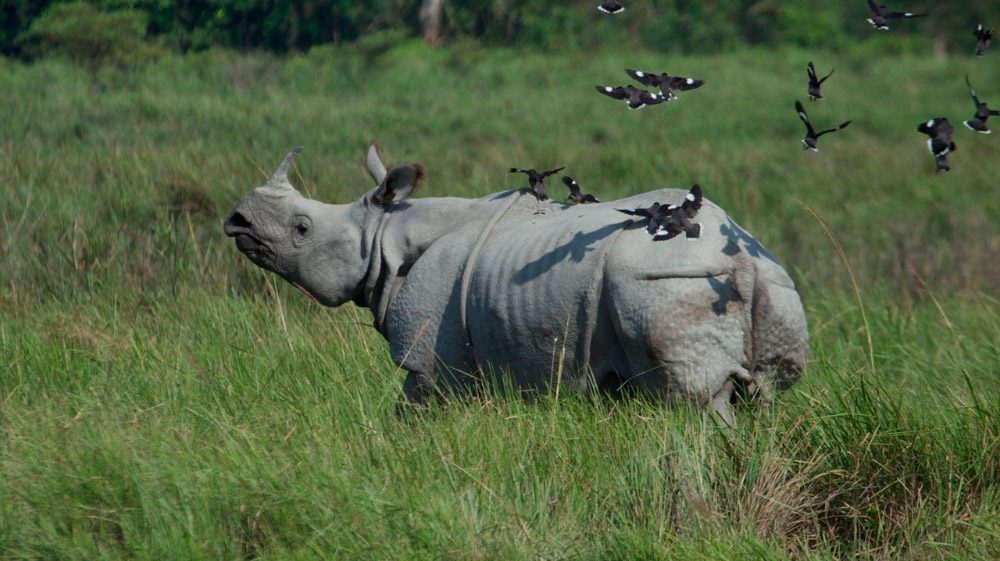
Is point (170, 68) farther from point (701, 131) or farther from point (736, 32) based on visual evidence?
point (736, 32)

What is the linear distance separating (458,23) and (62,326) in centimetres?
1484

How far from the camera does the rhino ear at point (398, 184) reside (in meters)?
4.94

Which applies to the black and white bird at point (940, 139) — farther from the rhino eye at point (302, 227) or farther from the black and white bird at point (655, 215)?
the rhino eye at point (302, 227)

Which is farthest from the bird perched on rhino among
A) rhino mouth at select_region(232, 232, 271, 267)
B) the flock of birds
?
rhino mouth at select_region(232, 232, 271, 267)

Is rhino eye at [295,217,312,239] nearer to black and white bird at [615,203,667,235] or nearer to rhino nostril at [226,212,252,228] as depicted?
rhino nostril at [226,212,252,228]

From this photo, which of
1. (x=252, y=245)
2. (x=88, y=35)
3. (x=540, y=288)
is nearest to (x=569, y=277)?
(x=540, y=288)

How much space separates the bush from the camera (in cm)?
1314

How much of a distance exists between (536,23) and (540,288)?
63.9 feet

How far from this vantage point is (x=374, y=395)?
498 centimetres

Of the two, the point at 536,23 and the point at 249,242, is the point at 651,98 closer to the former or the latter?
the point at 249,242

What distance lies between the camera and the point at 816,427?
4.00 meters

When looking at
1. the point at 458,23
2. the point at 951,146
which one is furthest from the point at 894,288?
the point at 458,23

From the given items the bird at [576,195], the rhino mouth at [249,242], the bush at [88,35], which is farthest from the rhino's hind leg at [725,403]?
the bush at [88,35]

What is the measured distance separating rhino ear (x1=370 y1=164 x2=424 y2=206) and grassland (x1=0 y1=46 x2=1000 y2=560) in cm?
62
